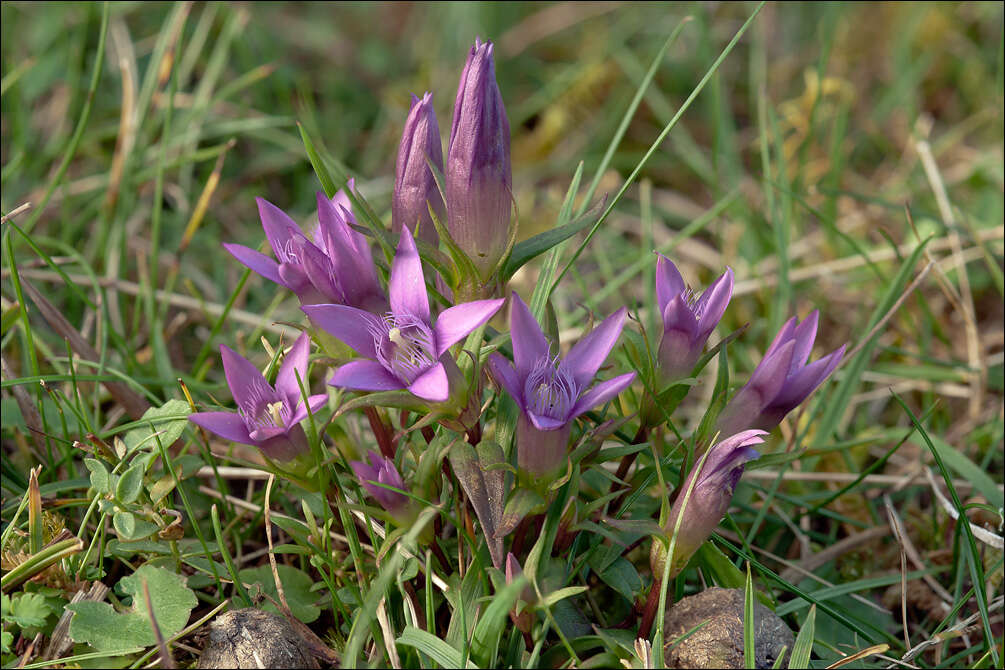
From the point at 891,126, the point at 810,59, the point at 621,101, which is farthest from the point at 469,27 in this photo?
the point at 891,126

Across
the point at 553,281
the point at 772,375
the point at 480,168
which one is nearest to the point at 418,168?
the point at 480,168

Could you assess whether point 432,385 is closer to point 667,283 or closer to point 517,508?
point 517,508

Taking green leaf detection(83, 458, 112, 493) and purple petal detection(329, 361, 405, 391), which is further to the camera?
green leaf detection(83, 458, 112, 493)

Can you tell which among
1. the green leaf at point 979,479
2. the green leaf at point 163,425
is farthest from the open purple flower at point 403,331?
the green leaf at point 979,479

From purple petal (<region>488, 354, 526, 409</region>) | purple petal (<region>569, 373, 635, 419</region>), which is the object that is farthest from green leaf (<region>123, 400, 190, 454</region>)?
purple petal (<region>569, 373, 635, 419</region>)

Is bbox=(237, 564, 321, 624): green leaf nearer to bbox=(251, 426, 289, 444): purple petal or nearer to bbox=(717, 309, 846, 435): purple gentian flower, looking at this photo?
bbox=(251, 426, 289, 444): purple petal

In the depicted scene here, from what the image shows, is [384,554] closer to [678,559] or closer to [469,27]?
[678,559]
